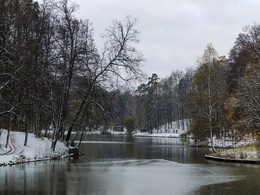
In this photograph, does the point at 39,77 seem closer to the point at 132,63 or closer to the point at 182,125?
the point at 132,63

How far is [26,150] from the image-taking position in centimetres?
2745

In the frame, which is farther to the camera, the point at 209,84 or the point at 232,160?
the point at 209,84

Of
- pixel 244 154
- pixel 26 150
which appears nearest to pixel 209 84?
pixel 244 154

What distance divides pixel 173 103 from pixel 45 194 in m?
100

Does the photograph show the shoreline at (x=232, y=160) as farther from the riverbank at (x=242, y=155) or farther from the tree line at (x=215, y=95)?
the tree line at (x=215, y=95)

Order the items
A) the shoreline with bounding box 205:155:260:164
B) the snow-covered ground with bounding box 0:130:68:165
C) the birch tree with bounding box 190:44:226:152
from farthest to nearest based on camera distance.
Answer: the birch tree with bounding box 190:44:226:152 < the shoreline with bounding box 205:155:260:164 < the snow-covered ground with bounding box 0:130:68:165

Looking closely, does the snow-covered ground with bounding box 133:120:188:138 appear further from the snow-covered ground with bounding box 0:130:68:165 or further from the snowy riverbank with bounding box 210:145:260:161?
the snow-covered ground with bounding box 0:130:68:165

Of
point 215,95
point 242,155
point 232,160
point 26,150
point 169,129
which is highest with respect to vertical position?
point 215,95

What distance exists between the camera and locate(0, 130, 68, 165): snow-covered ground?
24.8m

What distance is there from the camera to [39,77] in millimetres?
28594

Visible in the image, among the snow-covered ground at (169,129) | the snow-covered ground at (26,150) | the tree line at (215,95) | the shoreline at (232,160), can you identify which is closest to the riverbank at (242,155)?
the shoreline at (232,160)

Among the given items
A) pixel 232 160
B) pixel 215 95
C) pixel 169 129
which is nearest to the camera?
pixel 232 160

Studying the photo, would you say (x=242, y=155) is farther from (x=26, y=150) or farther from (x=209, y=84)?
(x=26, y=150)

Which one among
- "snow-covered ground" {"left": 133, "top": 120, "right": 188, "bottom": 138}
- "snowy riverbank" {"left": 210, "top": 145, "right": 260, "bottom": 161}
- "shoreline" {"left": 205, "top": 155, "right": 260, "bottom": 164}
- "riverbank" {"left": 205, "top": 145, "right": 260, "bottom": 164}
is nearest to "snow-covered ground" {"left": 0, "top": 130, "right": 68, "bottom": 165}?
"shoreline" {"left": 205, "top": 155, "right": 260, "bottom": 164}
